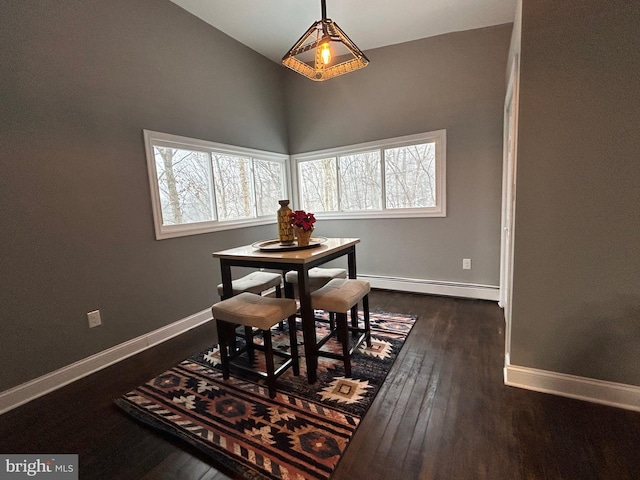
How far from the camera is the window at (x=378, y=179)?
3.36 m

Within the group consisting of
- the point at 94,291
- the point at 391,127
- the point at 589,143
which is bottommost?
the point at 94,291

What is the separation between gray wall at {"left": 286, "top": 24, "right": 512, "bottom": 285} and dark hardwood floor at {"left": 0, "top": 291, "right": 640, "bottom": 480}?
1.46m

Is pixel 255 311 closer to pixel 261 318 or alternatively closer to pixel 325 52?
pixel 261 318

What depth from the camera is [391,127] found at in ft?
11.4

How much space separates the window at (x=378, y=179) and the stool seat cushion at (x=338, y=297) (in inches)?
71.9

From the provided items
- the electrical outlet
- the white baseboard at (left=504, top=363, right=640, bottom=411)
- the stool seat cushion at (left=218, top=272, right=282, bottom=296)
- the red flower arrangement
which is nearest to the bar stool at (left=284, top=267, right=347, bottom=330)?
the stool seat cushion at (left=218, top=272, right=282, bottom=296)

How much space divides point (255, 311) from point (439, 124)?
9.40ft

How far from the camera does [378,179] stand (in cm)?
371

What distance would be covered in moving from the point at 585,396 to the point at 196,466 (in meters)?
2.11

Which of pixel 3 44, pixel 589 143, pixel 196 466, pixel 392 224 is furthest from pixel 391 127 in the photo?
pixel 196 466

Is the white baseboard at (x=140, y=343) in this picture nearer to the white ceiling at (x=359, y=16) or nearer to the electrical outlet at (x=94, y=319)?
the electrical outlet at (x=94, y=319)

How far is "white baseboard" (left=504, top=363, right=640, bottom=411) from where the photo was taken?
5.10 ft

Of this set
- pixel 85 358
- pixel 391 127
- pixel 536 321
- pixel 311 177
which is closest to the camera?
pixel 536 321

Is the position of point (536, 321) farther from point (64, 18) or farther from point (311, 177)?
point (64, 18)
